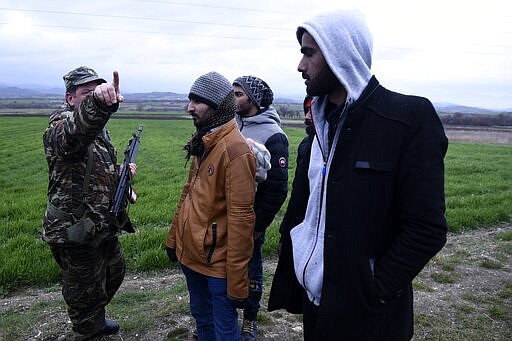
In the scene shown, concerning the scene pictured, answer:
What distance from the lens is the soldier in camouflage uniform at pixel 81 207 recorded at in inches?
131

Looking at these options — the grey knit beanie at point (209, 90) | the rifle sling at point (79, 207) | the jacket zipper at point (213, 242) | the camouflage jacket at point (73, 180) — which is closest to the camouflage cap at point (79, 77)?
the camouflage jacket at point (73, 180)

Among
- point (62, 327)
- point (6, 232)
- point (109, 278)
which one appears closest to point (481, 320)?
point (109, 278)

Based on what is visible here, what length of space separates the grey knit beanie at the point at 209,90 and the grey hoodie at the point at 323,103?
87 cm

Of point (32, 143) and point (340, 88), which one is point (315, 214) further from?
point (32, 143)

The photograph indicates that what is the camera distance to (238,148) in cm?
292

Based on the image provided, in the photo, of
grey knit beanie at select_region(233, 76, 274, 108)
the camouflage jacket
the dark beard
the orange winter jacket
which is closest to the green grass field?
the camouflage jacket

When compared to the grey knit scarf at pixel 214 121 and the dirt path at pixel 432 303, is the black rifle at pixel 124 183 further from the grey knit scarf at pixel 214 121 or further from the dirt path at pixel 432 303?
the dirt path at pixel 432 303

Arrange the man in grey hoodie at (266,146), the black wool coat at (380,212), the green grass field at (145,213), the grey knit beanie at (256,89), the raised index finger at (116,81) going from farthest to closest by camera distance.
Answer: the green grass field at (145,213) < the grey knit beanie at (256,89) < the man in grey hoodie at (266,146) < the raised index finger at (116,81) < the black wool coat at (380,212)

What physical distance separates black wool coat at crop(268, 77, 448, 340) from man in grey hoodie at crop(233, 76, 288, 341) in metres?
1.54

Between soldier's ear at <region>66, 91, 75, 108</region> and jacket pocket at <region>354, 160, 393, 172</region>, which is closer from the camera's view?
jacket pocket at <region>354, 160, 393, 172</region>

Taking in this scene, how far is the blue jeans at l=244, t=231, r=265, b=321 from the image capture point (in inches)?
153

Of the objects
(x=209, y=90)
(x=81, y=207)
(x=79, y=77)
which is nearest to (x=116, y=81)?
(x=209, y=90)

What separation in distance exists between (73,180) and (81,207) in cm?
24

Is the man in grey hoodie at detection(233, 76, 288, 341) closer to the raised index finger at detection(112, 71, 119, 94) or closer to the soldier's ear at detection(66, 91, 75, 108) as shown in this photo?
the raised index finger at detection(112, 71, 119, 94)
